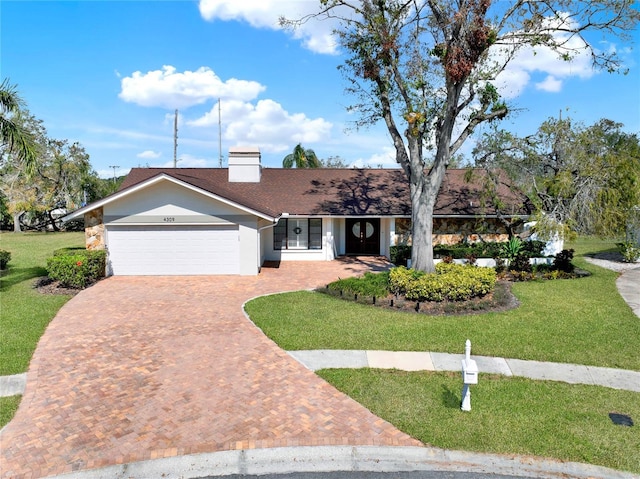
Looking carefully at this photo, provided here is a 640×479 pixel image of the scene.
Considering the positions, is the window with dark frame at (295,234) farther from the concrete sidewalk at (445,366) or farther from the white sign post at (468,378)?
the white sign post at (468,378)

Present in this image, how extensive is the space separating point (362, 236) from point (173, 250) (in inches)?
389

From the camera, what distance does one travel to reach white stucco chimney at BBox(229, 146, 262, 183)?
22375mm

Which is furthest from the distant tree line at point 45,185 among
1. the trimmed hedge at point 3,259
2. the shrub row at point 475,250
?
the shrub row at point 475,250

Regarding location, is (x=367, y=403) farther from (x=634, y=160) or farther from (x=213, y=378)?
(x=634, y=160)

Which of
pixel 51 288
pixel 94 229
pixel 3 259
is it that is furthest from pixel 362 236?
pixel 3 259

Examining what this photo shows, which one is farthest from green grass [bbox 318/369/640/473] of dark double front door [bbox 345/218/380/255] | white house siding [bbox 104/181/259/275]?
dark double front door [bbox 345/218/380/255]

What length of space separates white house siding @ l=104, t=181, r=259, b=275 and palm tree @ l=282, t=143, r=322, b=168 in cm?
2151

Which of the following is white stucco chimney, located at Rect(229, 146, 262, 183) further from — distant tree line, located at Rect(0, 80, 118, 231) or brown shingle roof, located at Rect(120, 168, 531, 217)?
distant tree line, located at Rect(0, 80, 118, 231)

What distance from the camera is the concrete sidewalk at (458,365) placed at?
7.26m

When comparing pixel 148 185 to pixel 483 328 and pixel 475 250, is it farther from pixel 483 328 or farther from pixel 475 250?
pixel 475 250

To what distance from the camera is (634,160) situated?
50.2 ft

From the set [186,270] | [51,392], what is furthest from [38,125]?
[51,392]

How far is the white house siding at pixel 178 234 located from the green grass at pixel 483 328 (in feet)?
14.5

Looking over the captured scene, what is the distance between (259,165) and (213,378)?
1686 centimetres
